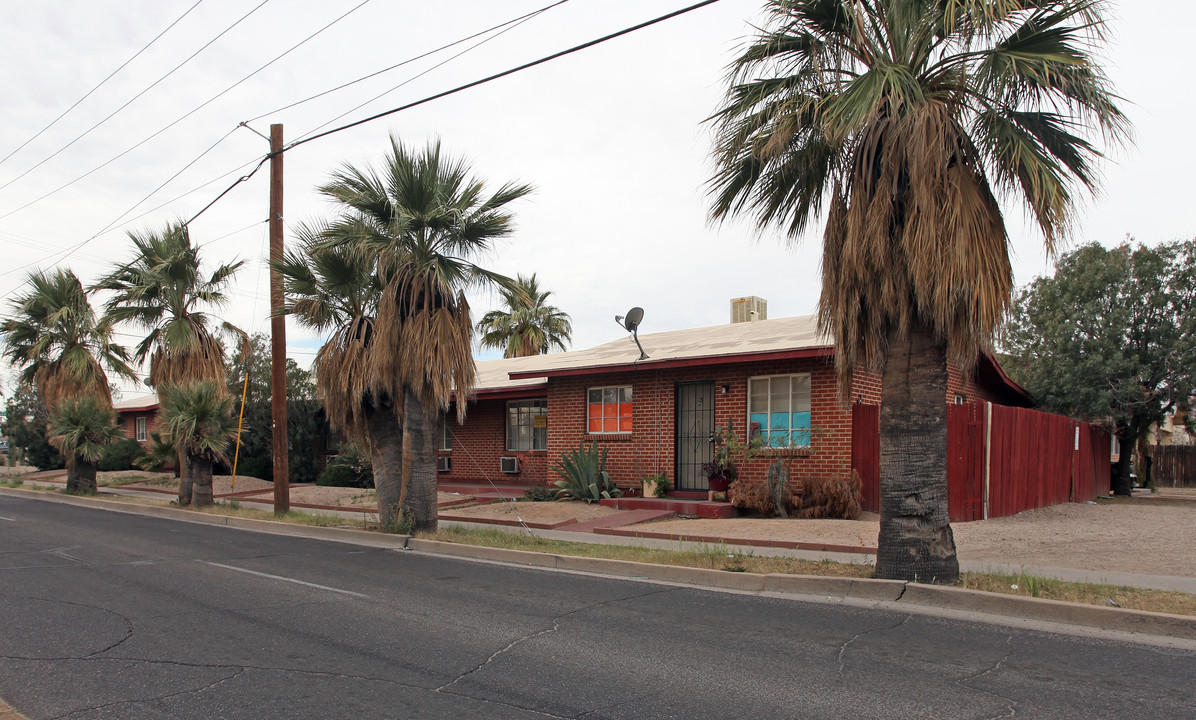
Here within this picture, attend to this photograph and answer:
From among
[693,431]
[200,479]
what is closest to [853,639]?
[693,431]

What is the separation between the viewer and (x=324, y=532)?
1498 centimetres

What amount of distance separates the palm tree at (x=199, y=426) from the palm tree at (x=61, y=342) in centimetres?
648

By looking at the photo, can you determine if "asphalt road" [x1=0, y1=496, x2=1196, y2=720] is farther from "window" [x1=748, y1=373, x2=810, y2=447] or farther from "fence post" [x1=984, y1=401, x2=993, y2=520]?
"fence post" [x1=984, y1=401, x2=993, y2=520]

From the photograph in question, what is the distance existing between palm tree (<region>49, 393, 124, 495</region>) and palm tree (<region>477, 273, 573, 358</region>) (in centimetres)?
1810

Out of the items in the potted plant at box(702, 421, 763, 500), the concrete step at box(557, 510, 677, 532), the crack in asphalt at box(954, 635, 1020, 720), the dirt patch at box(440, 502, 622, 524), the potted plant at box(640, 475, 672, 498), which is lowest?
the dirt patch at box(440, 502, 622, 524)

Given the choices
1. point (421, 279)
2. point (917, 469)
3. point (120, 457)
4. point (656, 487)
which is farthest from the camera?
point (120, 457)

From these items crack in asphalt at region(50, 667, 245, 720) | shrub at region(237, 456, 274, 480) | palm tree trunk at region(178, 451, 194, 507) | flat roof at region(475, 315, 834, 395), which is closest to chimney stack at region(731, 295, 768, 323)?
flat roof at region(475, 315, 834, 395)

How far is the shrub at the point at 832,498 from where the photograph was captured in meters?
14.5

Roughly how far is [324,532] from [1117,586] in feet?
40.1

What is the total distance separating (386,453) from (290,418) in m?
13.4

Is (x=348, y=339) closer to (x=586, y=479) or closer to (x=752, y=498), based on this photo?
(x=586, y=479)

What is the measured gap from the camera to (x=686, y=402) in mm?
17781

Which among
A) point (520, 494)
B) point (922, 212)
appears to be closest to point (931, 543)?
point (922, 212)

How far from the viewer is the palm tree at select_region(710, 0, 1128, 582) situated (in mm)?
7922
